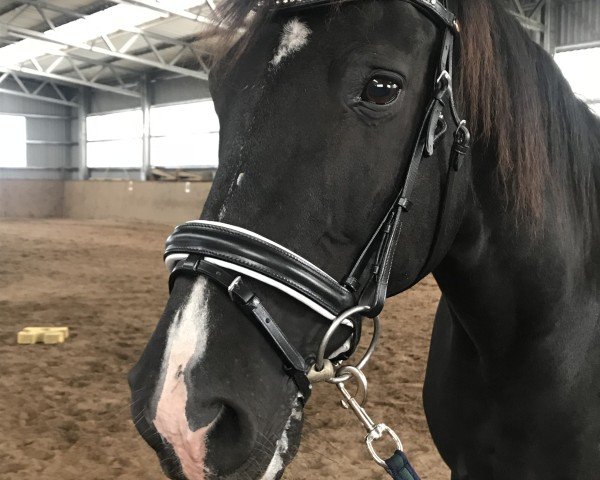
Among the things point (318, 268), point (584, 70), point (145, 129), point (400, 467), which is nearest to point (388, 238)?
point (318, 268)

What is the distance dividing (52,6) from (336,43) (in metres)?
13.9

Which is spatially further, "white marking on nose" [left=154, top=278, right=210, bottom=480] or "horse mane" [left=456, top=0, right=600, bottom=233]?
"horse mane" [left=456, top=0, right=600, bottom=233]

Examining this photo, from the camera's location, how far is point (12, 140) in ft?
74.6

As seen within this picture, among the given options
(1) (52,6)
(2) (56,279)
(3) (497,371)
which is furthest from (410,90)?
(1) (52,6)

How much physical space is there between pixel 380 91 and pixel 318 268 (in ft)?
1.24

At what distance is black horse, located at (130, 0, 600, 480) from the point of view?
1075mm

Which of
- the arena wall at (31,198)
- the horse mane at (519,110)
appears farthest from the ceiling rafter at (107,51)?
the horse mane at (519,110)

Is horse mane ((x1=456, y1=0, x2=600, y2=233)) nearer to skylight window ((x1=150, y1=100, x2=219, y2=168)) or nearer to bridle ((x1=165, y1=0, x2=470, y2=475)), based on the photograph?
bridle ((x1=165, y1=0, x2=470, y2=475))

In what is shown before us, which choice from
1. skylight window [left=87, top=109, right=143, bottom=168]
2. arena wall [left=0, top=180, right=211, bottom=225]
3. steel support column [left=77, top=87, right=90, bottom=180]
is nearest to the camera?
arena wall [left=0, top=180, right=211, bottom=225]

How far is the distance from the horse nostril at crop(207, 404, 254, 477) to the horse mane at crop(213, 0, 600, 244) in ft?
2.62

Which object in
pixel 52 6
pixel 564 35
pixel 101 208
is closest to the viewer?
pixel 564 35

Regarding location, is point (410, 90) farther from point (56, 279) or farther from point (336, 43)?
point (56, 279)

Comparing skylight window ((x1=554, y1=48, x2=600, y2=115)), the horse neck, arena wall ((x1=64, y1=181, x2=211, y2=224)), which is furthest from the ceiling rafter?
the horse neck

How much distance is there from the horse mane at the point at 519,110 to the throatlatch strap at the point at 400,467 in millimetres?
675
